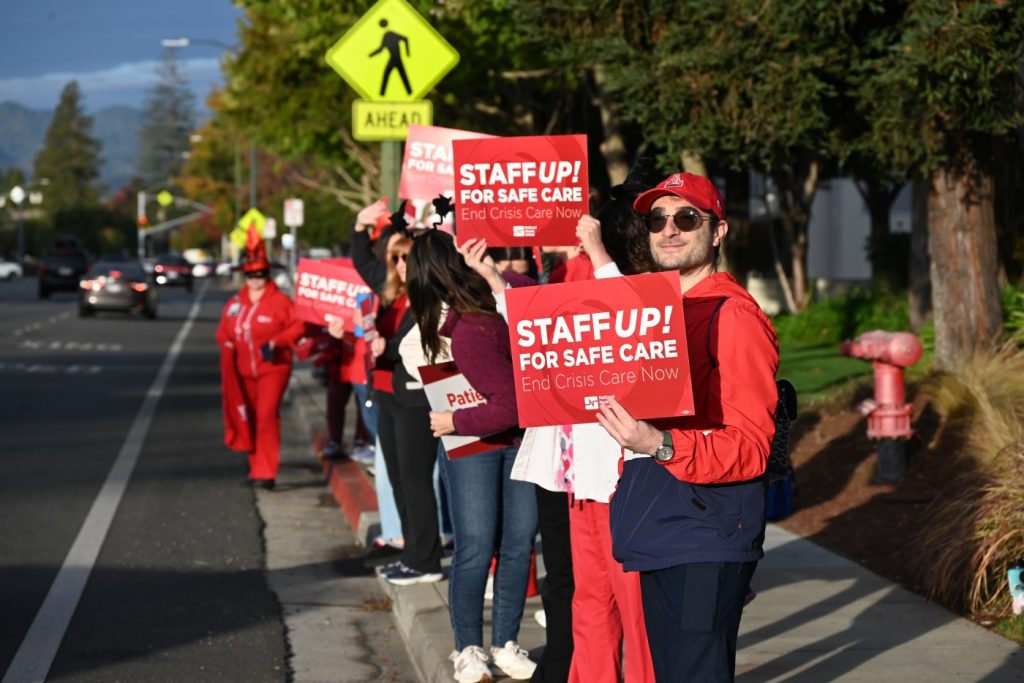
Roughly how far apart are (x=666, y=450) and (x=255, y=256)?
8.68 metres

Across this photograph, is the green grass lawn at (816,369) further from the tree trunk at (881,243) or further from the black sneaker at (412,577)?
the black sneaker at (412,577)

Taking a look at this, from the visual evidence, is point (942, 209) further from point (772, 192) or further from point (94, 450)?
point (772, 192)

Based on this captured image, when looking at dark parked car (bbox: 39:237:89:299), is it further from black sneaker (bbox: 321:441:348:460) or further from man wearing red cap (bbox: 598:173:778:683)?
man wearing red cap (bbox: 598:173:778:683)

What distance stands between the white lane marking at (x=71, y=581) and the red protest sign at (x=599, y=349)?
11.7ft

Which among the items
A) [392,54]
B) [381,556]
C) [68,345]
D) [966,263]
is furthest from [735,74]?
[68,345]

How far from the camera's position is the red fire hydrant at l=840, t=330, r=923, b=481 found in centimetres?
1052

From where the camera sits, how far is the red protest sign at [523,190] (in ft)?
20.3

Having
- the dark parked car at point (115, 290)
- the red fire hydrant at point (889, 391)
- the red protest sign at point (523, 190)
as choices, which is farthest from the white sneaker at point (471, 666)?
the dark parked car at point (115, 290)

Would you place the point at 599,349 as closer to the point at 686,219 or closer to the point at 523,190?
the point at 686,219

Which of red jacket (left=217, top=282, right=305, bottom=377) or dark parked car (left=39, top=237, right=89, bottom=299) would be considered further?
dark parked car (left=39, top=237, right=89, bottom=299)

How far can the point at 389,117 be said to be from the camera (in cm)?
1063


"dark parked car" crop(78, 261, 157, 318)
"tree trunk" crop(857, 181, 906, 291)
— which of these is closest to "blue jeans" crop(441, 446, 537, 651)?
"tree trunk" crop(857, 181, 906, 291)

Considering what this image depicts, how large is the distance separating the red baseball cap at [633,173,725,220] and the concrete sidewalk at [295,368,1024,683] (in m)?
2.72

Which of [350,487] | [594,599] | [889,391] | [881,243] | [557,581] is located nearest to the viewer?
[594,599]
